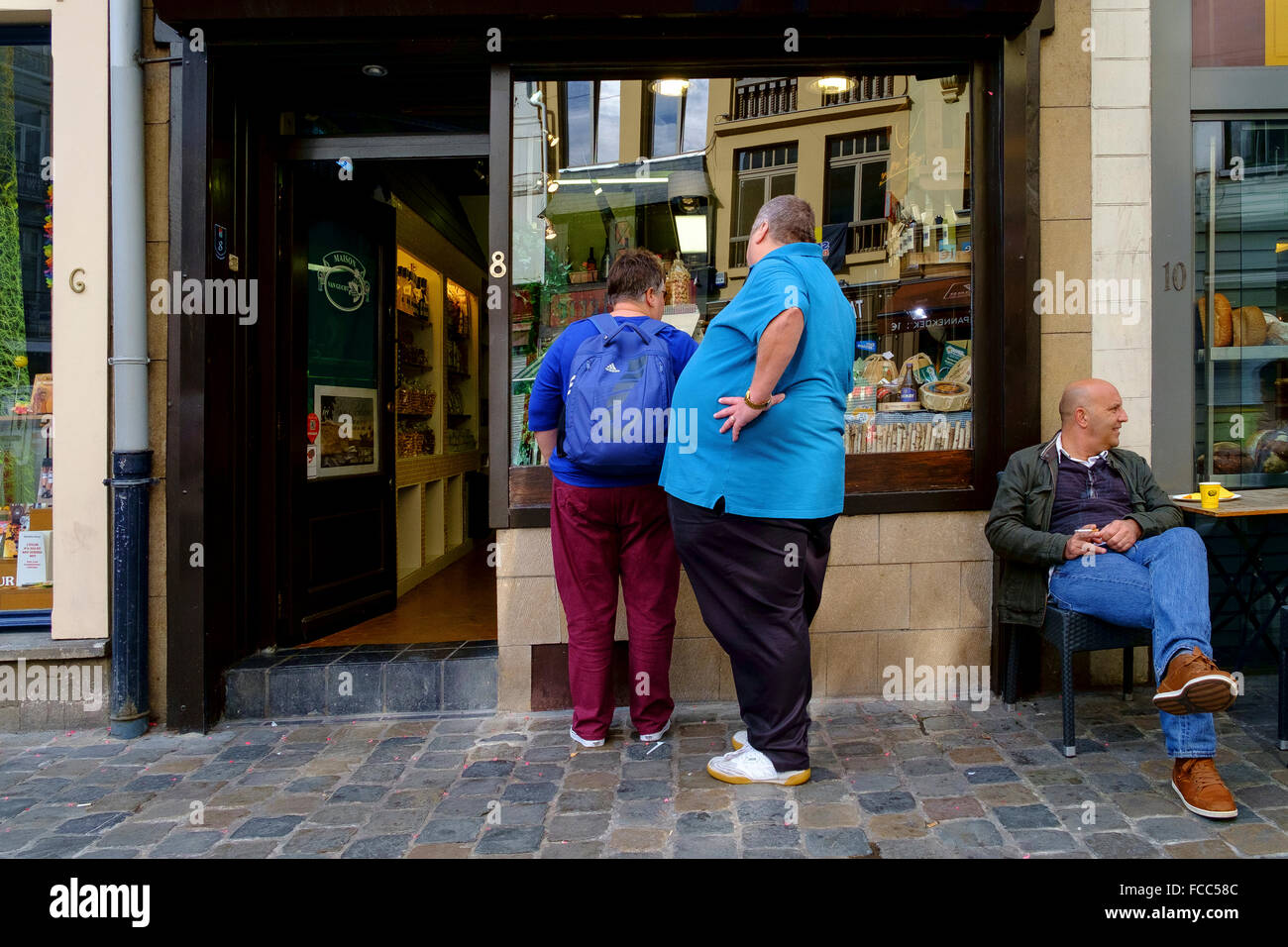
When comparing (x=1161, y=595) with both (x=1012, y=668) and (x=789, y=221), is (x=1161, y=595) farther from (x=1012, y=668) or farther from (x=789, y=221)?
(x=789, y=221)

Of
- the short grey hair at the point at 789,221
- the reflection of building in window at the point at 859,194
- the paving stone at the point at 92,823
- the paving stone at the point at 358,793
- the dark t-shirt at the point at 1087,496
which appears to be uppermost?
the reflection of building in window at the point at 859,194

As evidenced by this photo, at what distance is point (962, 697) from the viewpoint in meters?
4.12

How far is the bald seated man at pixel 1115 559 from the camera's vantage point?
2840 mm

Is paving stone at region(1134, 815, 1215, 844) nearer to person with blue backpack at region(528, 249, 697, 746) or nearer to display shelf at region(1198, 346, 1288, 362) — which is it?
person with blue backpack at region(528, 249, 697, 746)

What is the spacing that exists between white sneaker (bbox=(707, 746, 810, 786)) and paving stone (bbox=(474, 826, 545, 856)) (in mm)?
756

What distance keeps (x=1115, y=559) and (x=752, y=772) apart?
5.55 ft

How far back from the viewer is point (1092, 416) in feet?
11.6

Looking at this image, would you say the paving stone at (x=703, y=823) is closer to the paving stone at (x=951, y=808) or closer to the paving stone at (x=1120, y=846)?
the paving stone at (x=951, y=808)

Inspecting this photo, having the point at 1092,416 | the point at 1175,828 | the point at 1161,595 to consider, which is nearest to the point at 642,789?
the point at 1175,828

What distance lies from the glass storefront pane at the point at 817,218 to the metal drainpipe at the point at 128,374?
1767 mm

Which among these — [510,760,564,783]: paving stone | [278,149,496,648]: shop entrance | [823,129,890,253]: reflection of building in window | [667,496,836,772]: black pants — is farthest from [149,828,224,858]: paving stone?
[823,129,890,253]: reflection of building in window

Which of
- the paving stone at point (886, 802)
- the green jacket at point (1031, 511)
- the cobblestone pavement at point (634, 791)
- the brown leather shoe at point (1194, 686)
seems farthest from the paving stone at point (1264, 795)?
the paving stone at point (886, 802)

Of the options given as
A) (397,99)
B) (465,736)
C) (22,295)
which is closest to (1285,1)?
(397,99)
